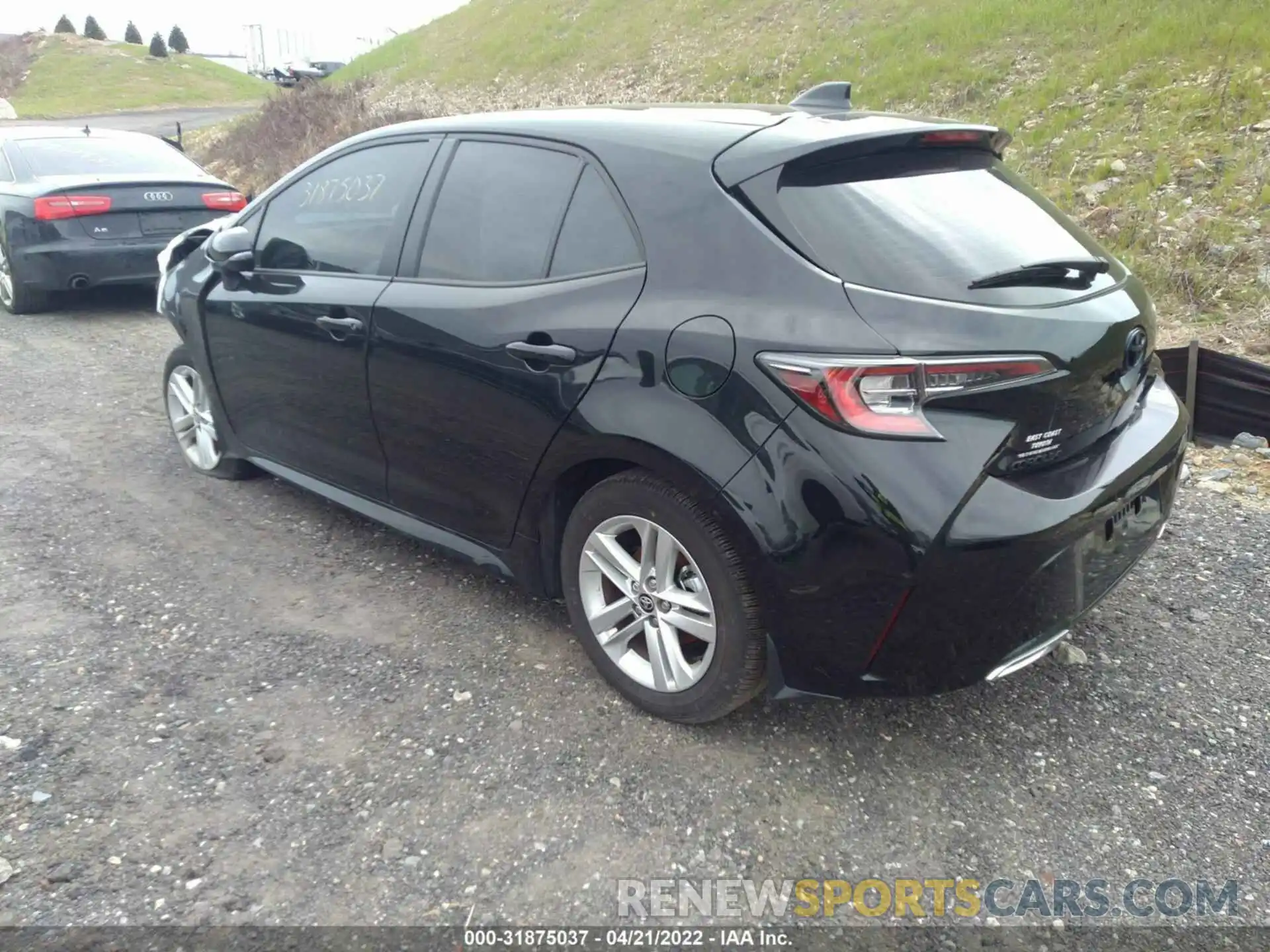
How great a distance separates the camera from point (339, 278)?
3746 mm

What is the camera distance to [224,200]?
8.29 m

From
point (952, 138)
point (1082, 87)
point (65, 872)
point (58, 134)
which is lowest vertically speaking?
point (65, 872)

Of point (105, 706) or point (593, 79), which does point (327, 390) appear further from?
point (593, 79)

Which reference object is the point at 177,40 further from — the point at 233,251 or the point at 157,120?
the point at 233,251

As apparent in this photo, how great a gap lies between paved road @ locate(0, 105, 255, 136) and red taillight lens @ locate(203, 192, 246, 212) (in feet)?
68.5

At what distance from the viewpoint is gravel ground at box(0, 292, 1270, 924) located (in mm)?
2490

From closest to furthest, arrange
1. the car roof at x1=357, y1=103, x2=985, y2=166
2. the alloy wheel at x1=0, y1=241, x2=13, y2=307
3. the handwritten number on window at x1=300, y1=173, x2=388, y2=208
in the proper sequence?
the car roof at x1=357, y1=103, x2=985, y2=166 → the handwritten number on window at x1=300, y1=173, x2=388, y2=208 → the alloy wheel at x1=0, y1=241, x2=13, y2=307

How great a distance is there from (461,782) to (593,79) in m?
20.9

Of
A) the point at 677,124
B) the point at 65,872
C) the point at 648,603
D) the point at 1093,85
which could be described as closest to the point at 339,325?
the point at 677,124

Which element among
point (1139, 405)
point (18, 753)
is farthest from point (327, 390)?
point (1139, 405)

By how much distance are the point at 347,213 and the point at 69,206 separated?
5.06 metres

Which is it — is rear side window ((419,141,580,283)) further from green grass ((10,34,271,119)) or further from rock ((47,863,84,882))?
green grass ((10,34,271,119))
